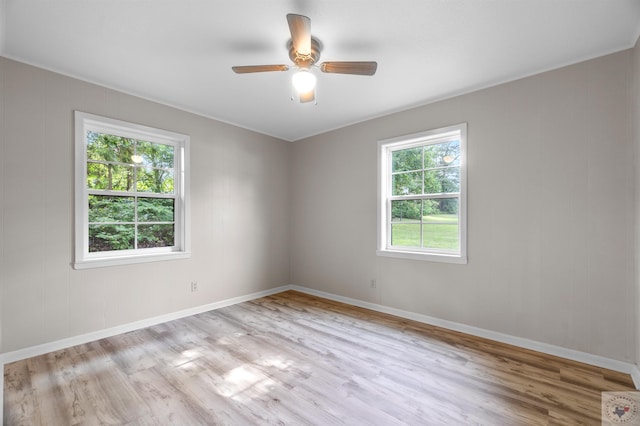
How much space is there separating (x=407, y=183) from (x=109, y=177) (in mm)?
3525

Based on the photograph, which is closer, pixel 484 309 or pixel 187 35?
pixel 187 35

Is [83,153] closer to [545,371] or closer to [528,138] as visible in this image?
[528,138]

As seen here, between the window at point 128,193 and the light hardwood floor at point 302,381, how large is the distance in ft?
3.09

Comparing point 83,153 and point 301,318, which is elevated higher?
point 83,153

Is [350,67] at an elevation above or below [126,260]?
above

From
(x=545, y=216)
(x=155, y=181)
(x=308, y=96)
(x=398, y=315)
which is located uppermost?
(x=308, y=96)

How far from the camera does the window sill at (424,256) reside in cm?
321

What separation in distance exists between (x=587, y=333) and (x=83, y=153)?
5.02 meters

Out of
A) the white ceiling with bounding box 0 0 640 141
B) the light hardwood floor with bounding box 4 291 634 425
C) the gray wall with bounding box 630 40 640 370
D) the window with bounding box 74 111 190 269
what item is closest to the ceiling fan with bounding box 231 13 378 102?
the white ceiling with bounding box 0 0 640 141

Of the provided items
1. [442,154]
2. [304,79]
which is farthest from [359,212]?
[304,79]

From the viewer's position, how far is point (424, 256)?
3.46 meters

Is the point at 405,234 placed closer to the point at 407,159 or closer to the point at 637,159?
the point at 407,159

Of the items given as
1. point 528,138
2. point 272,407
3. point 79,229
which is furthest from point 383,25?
point 79,229

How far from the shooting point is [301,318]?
3.58 metres
